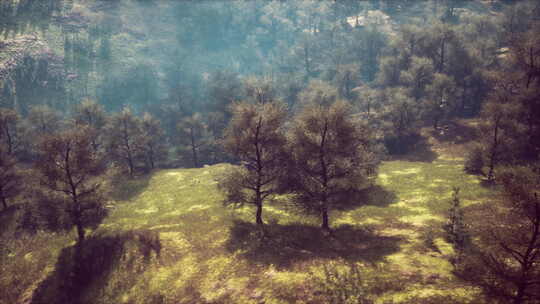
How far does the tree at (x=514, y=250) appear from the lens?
1702cm

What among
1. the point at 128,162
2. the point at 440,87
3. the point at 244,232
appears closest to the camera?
the point at 244,232

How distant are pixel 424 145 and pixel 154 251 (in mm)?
75313

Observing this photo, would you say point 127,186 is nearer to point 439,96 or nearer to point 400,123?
point 400,123

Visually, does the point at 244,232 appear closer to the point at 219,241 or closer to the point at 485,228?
the point at 219,241

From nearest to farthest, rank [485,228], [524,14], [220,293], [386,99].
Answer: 1. [220,293]
2. [485,228]
3. [386,99]
4. [524,14]

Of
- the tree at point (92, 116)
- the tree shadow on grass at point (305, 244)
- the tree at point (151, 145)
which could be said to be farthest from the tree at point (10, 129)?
the tree shadow on grass at point (305, 244)

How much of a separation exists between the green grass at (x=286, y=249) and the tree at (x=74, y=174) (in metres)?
5.22

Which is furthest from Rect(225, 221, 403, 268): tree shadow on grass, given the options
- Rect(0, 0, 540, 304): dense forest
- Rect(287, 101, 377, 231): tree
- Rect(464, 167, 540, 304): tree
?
Rect(464, 167, 540, 304): tree

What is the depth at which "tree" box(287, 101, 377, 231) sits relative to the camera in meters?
33.4

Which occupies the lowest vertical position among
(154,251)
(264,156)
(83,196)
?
(154,251)

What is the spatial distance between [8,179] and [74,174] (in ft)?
90.7

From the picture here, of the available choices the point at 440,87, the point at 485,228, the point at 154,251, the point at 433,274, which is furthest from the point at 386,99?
the point at 154,251

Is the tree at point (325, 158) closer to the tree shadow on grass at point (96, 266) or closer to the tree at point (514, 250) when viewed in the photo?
the tree at point (514, 250)

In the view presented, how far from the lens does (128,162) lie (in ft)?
250
